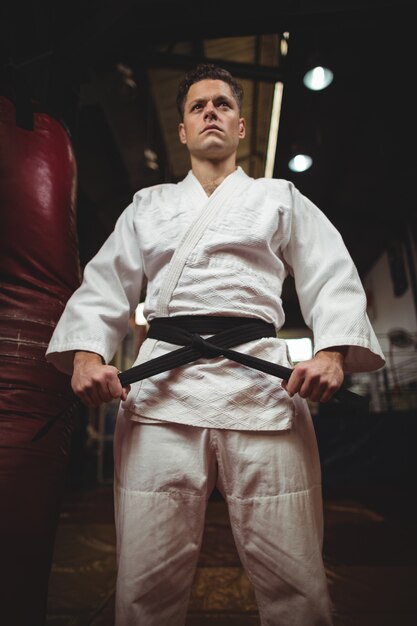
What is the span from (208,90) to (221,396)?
1.07m

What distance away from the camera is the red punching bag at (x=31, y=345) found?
3.83ft

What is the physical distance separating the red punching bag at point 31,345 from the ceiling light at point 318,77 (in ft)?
13.1

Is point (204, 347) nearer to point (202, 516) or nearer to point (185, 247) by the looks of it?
point (185, 247)

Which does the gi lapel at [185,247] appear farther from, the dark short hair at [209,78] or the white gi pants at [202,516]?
the dark short hair at [209,78]

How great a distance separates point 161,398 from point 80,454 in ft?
13.8

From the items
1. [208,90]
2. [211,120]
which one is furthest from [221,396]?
[208,90]

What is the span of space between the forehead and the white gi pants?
1122 millimetres

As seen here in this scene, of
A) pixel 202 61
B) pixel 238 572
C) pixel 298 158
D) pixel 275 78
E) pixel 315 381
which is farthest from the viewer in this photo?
pixel 298 158

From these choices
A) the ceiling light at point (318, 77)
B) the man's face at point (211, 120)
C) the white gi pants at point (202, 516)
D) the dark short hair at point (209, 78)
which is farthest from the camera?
the ceiling light at point (318, 77)

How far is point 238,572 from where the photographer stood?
2.31m

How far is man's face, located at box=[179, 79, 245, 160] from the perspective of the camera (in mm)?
1359

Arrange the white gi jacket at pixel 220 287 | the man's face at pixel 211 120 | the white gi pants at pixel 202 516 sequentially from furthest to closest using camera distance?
the man's face at pixel 211 120
the white gi jacket at pixel 220 287
the white gi pants at pixel 202 516

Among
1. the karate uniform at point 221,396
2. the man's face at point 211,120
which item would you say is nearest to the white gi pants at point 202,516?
the karate uniform at point 221,396

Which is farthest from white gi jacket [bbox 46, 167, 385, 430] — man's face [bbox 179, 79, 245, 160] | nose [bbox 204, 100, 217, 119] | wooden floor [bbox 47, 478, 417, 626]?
wooden floor [bbox 47, 478, 417, 626]
